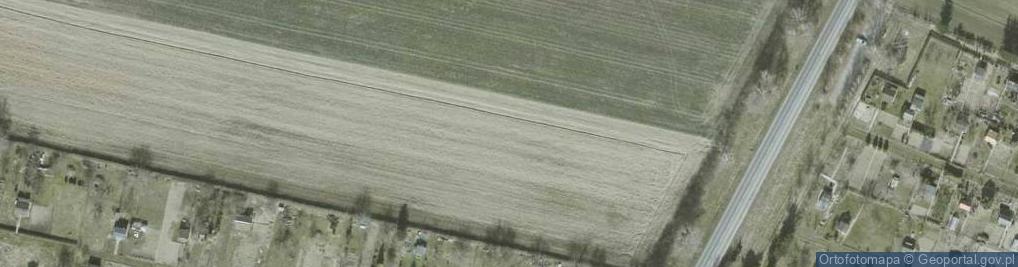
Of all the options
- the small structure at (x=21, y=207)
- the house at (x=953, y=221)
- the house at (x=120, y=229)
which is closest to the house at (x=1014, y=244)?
the house at (x=953, y=221)

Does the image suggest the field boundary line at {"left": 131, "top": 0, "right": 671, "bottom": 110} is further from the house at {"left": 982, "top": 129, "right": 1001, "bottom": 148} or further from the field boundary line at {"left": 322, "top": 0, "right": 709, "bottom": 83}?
the house at {"left": 982, "top": 129, "right": 1001, "bottom": 148}

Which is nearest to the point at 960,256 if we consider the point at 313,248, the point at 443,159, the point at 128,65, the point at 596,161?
the point at 596,161

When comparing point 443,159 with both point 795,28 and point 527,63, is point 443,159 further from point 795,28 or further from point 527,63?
Answer: point 795,28

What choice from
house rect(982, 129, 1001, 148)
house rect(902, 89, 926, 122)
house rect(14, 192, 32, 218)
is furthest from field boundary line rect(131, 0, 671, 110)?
house rect(982, 129, 1001, 148)

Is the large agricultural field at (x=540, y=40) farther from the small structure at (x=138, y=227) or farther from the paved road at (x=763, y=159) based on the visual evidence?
the small structure at (x=138, y=227)

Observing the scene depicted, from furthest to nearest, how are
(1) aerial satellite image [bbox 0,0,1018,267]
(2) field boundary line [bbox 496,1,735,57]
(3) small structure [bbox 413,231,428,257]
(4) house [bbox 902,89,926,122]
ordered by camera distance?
(4) house [bbox 902,89,926,122], (2) field boundary line [bbox 496,1,735,57], (3) small structure [bbox 413,231,428,257], (1) aerial satellite image [bbox 0,0,1018,267]

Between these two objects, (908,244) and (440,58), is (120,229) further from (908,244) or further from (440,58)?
(908,244)

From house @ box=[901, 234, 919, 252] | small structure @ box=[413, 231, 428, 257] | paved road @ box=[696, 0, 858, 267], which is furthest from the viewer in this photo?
house @ box=[901, 234, 919, 252]
